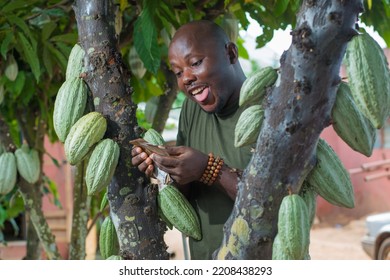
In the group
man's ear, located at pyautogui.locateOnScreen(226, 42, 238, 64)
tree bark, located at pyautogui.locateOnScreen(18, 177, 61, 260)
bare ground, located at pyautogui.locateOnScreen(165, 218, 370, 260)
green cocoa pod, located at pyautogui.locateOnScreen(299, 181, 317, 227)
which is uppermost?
man's ear, located at pyautogui.locateOnScreen(226, 42, 238, 64)

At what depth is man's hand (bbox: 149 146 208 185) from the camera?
41.4 inches

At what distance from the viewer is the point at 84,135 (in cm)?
103

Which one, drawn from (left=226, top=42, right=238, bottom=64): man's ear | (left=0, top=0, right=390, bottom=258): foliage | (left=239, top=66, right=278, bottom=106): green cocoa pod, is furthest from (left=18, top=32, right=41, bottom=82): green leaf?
(left=239, top=66, right=278, bottom=106): green cocoa pod

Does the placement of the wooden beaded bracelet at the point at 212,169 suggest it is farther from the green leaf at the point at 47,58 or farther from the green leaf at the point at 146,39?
the green leaf at the point at 47,58

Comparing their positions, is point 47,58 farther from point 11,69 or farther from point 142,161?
point 142,161

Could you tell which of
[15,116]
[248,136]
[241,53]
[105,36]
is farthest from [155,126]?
[248,136]

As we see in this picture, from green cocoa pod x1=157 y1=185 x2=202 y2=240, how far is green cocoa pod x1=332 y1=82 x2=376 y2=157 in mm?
331

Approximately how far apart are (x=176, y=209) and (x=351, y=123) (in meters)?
0.36

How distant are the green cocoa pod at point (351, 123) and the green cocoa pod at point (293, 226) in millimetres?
122

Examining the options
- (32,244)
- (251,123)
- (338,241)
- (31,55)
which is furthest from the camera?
(338,241)

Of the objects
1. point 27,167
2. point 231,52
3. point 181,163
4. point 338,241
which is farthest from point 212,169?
point 338,241

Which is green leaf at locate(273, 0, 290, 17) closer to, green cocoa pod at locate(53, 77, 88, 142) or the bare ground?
green cocoa pod at locate(53, 77, 88, 142)

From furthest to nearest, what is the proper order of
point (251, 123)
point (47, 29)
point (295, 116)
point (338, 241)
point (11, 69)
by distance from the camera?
point (338, 241) → point (11, 69) → point (47, 29) → point (251, 123) → point (295, 116)

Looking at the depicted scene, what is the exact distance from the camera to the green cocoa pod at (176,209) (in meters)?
1.09
